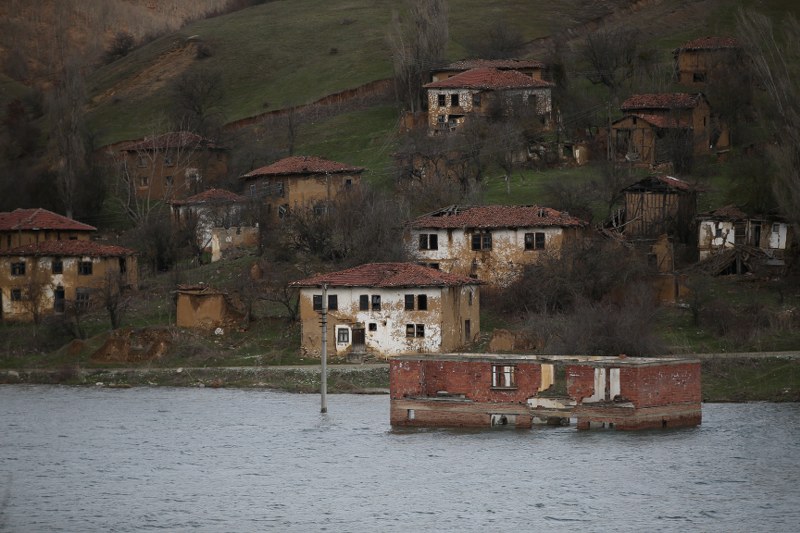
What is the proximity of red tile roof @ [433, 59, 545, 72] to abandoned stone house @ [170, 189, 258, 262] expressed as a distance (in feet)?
69.1

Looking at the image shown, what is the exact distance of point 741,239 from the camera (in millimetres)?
82500

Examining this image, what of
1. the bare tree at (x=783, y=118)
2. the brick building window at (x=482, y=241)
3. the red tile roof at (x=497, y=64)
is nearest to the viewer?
the bare tree at (x=783, y=118)

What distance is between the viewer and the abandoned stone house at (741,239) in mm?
80500

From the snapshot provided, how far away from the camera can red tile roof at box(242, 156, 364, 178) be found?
9775cm

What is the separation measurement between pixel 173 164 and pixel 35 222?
22.0 m

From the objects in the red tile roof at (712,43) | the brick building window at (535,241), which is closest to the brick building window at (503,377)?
the brick building window at (535,241)

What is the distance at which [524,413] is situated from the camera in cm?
5531

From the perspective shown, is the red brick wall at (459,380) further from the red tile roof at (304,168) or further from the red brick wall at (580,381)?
the red tile roof at (304,168)

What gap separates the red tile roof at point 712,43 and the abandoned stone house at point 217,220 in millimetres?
31906

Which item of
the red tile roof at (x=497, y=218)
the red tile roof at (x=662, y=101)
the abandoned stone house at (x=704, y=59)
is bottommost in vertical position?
the red tile roof at (x=497, y=218)

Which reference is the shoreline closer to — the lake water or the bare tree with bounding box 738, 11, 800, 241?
the lake water

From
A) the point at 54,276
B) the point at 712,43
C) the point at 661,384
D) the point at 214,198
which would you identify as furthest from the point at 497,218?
the point at 712,43

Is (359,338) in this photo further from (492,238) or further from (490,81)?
(490,81)

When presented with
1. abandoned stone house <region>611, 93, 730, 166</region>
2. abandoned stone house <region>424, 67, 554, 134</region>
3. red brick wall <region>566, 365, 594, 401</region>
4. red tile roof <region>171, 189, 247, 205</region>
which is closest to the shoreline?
red brick wall <region>566, 365, 594, 401</region>
